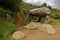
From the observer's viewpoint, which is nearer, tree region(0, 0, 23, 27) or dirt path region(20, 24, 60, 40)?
dirt path region(20, 24, 60, 40)

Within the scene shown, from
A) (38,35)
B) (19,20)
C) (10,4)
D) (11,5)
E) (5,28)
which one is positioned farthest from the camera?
(11,5)

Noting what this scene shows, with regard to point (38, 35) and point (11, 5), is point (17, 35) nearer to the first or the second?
point (38, 35)

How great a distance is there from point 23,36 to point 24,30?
1.45 m

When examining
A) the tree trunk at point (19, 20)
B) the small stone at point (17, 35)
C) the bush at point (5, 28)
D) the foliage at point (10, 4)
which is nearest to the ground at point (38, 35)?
the small stone at point (17, 35)

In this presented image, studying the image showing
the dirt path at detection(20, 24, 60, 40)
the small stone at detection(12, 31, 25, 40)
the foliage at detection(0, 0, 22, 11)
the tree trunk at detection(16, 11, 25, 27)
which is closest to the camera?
the small stone at detection(12, 31, 25, 40)

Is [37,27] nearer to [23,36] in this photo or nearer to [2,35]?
[23,36]

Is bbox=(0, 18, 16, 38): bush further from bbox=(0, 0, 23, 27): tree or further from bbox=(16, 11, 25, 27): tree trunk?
bbox=(0, 0, 23, 27): tree

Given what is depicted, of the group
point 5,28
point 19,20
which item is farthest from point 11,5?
point 5,28

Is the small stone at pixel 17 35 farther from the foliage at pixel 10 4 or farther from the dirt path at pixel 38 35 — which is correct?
the foliage at pixel 10 4

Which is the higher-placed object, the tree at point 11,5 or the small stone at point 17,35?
the tree at point 11,5

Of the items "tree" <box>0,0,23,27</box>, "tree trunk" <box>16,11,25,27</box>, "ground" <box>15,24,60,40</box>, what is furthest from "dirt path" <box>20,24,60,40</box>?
"tree" <box>0,0,23,27</box>

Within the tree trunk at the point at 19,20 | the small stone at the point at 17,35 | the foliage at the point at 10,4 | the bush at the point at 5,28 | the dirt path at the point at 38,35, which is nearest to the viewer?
the bush at the point at 5,28

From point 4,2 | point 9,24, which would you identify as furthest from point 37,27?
point 4,2

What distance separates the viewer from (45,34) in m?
11.6
